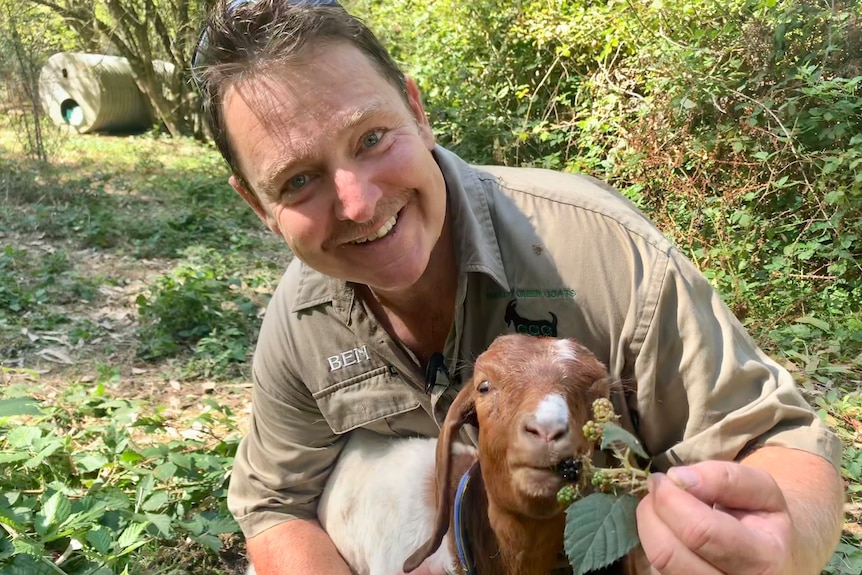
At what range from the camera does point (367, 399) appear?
2162 millimetres

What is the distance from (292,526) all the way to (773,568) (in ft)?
5.31

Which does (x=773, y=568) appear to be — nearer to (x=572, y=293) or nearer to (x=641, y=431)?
A: (x=641, y=431)

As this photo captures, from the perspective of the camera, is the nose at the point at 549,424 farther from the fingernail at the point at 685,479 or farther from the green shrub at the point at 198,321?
the green shrub at the point at 198,321

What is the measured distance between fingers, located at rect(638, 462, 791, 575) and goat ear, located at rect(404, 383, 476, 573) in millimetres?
621

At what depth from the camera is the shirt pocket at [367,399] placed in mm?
2135

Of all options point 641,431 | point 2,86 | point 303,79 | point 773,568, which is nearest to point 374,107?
point 303,79

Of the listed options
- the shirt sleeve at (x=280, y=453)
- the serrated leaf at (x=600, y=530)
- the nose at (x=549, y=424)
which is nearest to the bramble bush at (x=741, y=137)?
the shirt sleeve at (x=280, y=453)

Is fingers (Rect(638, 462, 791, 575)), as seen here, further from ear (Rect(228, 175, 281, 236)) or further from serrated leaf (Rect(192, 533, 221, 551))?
serrated leaf (Rect(192, 533, 221, 551))

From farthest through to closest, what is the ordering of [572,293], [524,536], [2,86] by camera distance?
1. [2,86]
2. [572,293]
3. [524,536]

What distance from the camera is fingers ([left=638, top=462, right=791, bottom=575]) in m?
1.06

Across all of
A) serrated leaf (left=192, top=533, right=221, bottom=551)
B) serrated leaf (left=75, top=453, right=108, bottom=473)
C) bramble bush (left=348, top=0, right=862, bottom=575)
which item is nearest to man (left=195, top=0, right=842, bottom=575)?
serrated leaf (left=192, top=533, right=221, bottom=551)

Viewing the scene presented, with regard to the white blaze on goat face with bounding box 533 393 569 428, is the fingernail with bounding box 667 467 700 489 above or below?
below

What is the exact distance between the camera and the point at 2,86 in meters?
9.02

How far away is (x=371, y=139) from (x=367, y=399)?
820mm
